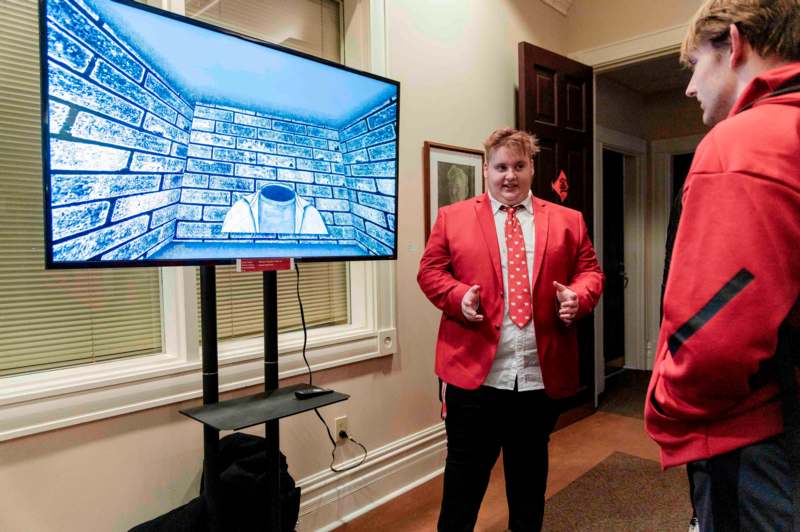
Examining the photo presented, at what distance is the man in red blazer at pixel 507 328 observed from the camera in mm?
1626

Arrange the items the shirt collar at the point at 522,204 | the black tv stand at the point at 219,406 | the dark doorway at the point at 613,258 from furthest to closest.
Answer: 1. the dark doorway at the point at 613,258
2. the shirt collar at the point at 522,204
3. the black tv stand at the point at 219,406

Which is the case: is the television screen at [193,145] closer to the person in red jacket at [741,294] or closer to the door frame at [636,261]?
the person in red jacket at [741,294]

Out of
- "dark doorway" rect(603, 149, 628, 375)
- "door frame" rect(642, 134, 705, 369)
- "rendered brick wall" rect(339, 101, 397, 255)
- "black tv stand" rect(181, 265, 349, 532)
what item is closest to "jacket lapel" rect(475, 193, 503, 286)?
"rendered brick wall" rect(339, 101, 397, 255)

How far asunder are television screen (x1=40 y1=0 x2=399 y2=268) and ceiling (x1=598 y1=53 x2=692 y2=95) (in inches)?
121

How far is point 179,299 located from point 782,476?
5.33ft

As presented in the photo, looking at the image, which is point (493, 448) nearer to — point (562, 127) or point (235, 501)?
point (235, 501)

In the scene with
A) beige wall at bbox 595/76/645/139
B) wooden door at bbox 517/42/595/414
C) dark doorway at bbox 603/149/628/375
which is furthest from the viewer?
dark doorway at bbox 603/149/628/375

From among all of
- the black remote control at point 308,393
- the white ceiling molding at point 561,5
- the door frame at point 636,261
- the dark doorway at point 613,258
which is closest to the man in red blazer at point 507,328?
the black remote control at point 308,393

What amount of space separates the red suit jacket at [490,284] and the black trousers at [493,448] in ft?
0.22

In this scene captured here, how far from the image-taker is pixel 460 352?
165cm

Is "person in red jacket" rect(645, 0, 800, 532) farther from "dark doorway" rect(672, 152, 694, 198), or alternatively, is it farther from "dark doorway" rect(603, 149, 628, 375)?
"dark doorway" rect(672, 152, 694, 198)

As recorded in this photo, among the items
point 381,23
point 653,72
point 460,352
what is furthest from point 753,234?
point 653,72

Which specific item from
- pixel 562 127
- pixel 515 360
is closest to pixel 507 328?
pixel 515 360

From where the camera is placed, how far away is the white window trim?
139 cm
